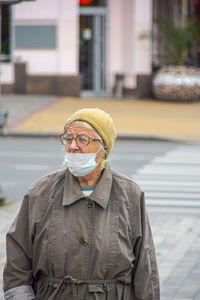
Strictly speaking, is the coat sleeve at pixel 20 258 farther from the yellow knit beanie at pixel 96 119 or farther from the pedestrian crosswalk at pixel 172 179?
the pedestrian crosswalk at pixel 172 179

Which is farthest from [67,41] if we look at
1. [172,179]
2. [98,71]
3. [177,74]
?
[172,179]

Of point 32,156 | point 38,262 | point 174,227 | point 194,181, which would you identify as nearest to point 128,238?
point 38,262

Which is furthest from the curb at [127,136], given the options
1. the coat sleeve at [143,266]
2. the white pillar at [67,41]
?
the coat sleeve at [143,266]

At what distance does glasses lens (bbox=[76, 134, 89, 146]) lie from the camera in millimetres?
4113

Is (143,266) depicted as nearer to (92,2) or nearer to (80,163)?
(80,163)

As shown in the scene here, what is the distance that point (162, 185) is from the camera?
13180mm

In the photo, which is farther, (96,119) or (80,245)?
(96,119)

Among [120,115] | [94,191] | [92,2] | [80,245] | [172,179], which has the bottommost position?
[172,179]

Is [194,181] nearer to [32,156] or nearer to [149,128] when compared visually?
[32,156]

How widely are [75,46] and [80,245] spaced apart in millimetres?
27229

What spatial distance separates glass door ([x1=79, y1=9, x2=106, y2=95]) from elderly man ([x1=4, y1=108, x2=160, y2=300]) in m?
27.9

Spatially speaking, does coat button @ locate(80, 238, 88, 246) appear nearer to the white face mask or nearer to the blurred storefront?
the white face mask

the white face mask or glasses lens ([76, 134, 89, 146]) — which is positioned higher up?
glasses lens ([76, 134, 89, 146])

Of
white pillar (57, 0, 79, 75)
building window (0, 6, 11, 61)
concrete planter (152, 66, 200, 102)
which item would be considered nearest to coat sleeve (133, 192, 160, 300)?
concrete planter (152, 66, 200, 102)
